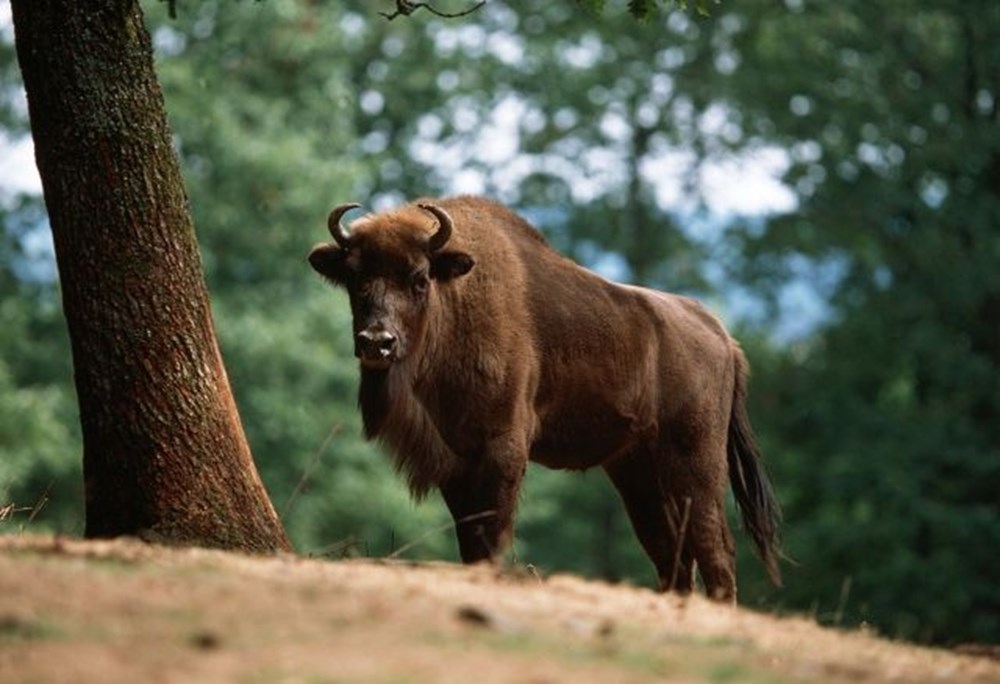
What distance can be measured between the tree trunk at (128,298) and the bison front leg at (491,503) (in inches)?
61.3

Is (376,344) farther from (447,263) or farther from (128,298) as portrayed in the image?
(128,298)

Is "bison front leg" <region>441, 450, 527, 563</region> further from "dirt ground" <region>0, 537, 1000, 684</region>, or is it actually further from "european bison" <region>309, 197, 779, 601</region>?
"dirt ground" <region>0, 537, 1000, 684</region>

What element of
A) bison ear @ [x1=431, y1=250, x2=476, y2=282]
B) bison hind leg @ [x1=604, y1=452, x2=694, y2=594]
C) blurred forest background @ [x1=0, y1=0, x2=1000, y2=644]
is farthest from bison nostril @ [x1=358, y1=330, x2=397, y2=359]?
blurred forest background @ [x1=0, y1=0, x2=1000, y2=644]

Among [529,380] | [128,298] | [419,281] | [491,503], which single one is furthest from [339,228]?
[128,298]

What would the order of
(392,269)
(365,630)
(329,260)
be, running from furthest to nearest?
(329,260) → (392,269) → (365,630)

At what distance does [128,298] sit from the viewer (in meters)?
8.17

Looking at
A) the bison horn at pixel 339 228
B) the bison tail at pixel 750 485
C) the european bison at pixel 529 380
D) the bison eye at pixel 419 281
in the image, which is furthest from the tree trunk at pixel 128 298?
the bison tail at pixel 750 485

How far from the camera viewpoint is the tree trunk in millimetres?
8062

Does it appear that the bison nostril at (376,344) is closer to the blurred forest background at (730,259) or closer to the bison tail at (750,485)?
the bison tail at (750,485)

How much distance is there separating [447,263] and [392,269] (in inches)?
13.2

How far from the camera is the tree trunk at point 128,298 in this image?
8.06m

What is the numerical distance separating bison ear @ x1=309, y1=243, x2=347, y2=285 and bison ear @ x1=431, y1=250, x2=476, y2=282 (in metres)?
0.54

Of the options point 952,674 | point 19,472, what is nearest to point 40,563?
point 952,674

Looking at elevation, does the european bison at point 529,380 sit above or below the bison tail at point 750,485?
above
